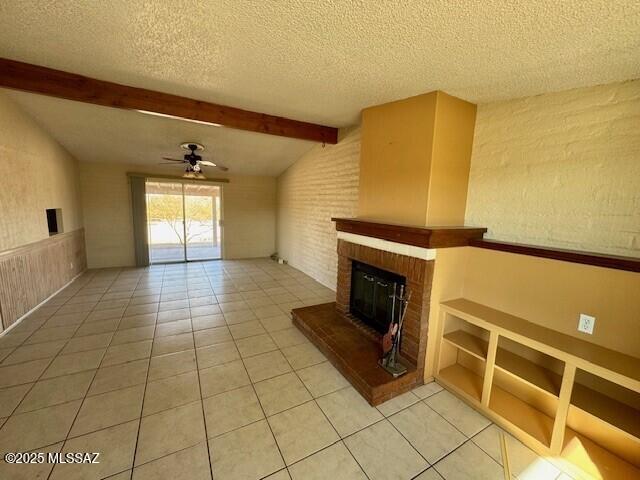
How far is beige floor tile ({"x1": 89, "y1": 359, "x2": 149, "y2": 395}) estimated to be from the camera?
6.82 ft

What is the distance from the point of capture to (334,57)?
73.0 inches

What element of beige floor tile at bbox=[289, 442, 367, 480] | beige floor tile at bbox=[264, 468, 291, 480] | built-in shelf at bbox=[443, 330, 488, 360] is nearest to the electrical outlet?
built-in shelf at bbox=[443, 330, 488, 360]

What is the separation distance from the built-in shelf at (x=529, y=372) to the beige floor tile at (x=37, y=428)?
3075 mm

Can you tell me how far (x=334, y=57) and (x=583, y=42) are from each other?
145 centimetres

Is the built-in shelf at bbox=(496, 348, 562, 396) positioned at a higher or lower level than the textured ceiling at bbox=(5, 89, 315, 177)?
lower

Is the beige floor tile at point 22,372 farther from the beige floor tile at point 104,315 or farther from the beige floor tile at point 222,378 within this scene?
the beige floor tile at point 222,378

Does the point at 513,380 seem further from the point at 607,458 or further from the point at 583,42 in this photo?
the point at 583,42

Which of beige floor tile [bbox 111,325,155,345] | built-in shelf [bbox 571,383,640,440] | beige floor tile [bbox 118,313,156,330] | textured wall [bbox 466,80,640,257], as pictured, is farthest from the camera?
beige floor tile [bbox 118,313,156,330]

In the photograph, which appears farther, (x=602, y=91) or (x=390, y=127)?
(x=390, y=127)

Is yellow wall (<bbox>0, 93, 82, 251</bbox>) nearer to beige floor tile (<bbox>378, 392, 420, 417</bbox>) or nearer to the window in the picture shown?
the window

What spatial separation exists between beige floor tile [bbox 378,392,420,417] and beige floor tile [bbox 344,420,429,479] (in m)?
0.14

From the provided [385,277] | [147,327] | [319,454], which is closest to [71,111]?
[147,327]

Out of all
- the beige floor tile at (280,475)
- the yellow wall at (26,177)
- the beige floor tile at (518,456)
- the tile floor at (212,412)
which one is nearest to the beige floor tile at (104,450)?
the tile floor at (212,412)

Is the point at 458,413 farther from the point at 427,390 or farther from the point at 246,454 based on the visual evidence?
the point at 246,454
